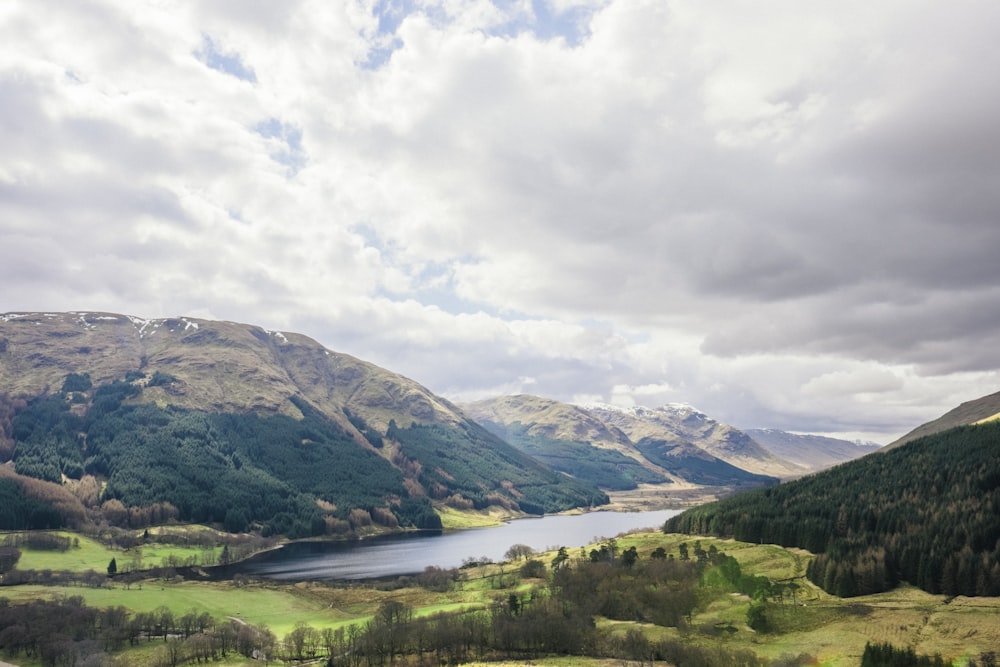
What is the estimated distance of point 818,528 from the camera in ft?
640

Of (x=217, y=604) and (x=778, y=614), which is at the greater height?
(x=217, y=604)

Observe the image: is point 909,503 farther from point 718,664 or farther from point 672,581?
point 718,664

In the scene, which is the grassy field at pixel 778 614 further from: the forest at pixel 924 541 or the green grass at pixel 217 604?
the forest at pixel 924 541

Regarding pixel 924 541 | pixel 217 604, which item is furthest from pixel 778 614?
pixel 217 604

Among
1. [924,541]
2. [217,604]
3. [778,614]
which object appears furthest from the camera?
[217,604]

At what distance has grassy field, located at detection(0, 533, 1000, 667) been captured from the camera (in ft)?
390

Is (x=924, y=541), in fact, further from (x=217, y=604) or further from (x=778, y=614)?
(x=217, y=604)

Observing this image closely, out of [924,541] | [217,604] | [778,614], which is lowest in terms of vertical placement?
[778,614]

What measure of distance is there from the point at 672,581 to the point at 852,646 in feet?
198

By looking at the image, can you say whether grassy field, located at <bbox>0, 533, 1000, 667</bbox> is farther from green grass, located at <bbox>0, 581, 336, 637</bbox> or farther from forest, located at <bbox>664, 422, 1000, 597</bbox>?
forest, located at <bbox>664, 422, 1000, 597</bbox>

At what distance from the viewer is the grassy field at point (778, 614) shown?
118875 millimetres

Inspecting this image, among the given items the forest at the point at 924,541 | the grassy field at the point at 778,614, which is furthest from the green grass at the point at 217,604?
the forest at the point at 924,541

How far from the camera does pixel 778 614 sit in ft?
468

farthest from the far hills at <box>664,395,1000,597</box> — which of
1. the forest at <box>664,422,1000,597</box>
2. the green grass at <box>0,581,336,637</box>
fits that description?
the green grass at <box>0,581,336,637</box>
